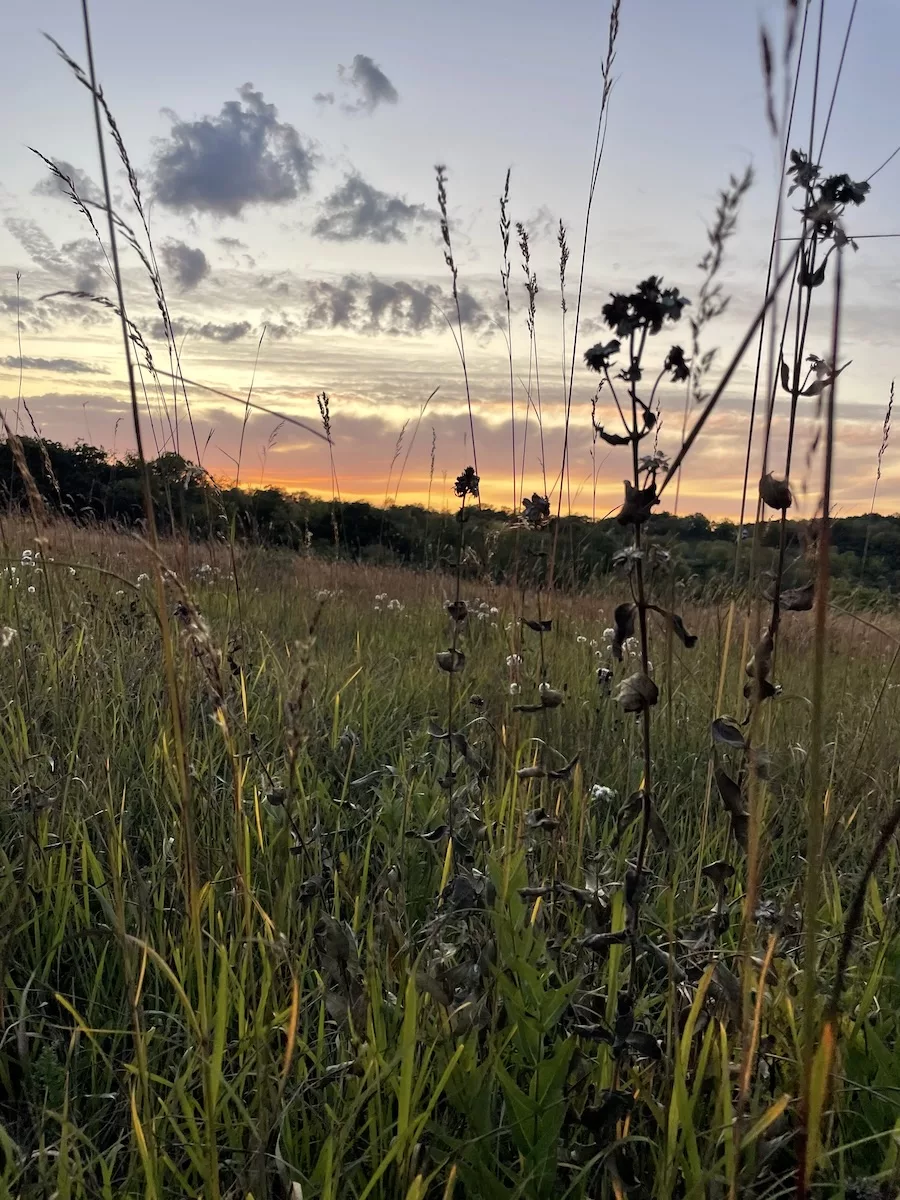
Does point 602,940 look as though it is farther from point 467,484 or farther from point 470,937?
point 467,484

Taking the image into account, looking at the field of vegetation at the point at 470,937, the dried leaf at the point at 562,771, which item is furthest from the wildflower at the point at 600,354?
the dried leaf at the point at 562,771

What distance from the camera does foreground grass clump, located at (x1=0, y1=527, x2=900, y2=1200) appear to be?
1102 millimetres

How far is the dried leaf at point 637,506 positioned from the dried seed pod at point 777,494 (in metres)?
0.24

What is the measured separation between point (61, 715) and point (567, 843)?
1574 mm

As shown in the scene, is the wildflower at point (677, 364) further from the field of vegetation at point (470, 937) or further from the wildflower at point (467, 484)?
the wildflower at point (467, 484)

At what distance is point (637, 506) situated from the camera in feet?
3.62

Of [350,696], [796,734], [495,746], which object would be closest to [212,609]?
[350,696]

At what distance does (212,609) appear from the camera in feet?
15.9

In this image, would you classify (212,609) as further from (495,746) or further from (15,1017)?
(15,1017)

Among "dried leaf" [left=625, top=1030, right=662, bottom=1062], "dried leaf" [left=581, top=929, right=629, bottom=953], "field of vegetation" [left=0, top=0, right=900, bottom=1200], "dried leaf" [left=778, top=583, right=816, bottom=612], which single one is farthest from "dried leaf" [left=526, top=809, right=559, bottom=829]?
"dried leaf" [left=778, top=583, right=816, bottom=612]

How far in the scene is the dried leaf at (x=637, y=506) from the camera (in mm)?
1101

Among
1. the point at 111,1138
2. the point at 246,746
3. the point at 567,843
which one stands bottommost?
the point at 111,1138

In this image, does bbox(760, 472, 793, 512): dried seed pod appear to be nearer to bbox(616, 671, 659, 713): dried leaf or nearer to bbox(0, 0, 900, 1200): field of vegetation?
bbox(0, 0, 900, 1200): field of vegetation


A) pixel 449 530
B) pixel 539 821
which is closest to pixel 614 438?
pixel 539 821
